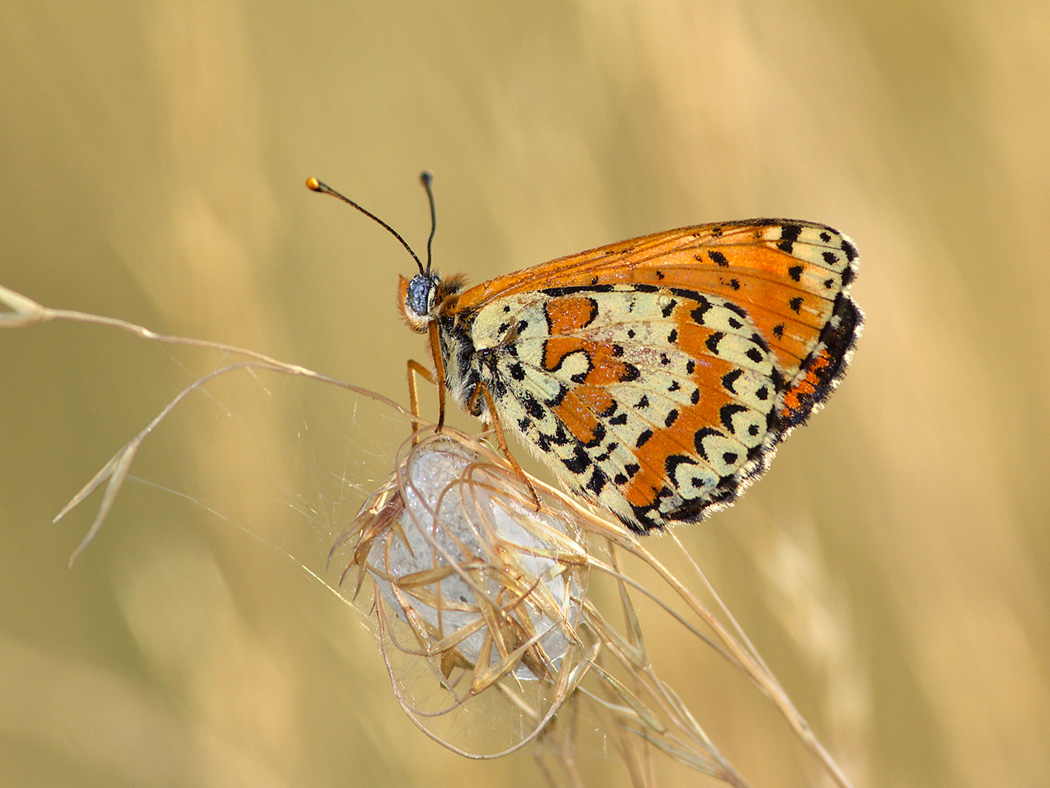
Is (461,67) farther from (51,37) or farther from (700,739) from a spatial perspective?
(700,739)

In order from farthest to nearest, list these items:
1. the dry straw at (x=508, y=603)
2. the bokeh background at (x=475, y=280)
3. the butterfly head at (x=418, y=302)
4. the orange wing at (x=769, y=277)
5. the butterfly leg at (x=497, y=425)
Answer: the bokeh background at (x=475, y=280) < the butterfly head at (x=418, y=302) < the orange wing at (x=769, y=277) < the butterfly leg at (x=497, y=425) < the dry straw at (x=508, y=603)

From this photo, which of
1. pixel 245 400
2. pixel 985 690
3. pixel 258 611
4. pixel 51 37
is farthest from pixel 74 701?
pixel 985 690

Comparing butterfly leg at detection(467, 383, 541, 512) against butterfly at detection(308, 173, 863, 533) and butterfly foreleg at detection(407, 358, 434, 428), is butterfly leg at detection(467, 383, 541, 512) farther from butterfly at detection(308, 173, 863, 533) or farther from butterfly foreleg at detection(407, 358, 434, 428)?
butterfly foreleg at detection(407, 358, 434, 428)

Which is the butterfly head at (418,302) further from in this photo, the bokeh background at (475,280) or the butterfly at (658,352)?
the bokeh background at (475,280)

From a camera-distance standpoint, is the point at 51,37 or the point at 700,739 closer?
the point at 700,739

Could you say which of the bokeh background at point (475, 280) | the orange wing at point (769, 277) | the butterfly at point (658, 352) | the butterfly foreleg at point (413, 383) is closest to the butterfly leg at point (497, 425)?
the butterfly at point (658, 352)

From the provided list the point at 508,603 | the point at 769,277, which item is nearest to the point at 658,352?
the point at 769,277
